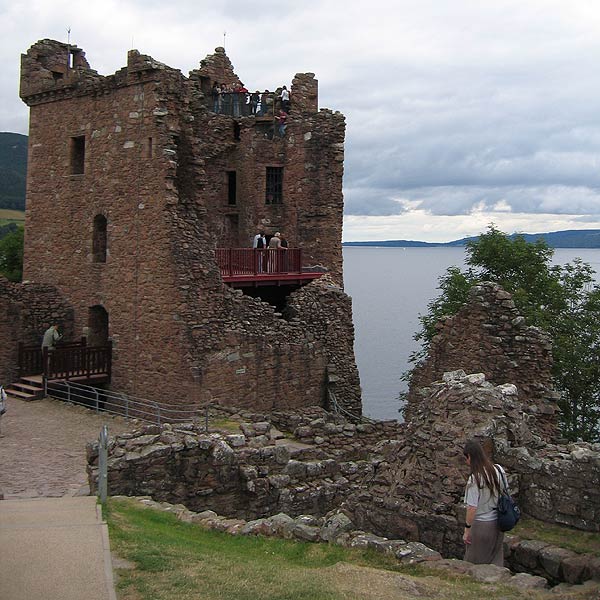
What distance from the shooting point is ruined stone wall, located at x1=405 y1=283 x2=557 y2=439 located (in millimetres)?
17750

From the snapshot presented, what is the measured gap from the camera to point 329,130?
102 ft

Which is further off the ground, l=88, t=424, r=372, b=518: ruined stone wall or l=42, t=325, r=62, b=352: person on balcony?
l=42, t=325, r=62, b=352: person on balcony

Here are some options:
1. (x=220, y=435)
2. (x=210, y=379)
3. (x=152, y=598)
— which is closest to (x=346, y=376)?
(x=210, y=379)

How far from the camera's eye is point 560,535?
10.7 metres

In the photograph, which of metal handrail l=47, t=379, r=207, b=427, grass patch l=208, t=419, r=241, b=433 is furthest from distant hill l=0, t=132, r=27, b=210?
grass patch l=208, t=419, r=241, b=433

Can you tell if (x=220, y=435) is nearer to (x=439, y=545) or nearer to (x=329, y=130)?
(x=439, y=545)

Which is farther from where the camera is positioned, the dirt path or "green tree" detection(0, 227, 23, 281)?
"green tree" detection(0, 227, 23, 281)

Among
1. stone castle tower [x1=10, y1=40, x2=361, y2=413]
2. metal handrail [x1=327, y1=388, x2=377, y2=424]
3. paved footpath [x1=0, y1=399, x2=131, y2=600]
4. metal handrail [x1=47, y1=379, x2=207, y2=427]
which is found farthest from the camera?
metal handrail [x1=327, y1=388, x2=377, y2=424]

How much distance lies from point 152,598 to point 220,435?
27.4 ft

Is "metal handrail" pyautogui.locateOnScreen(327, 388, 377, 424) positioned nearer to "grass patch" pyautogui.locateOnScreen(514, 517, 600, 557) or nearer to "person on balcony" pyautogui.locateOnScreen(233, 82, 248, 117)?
"person on balcony" pyautogui.locateOnScreen(233, 82, 248, 117)

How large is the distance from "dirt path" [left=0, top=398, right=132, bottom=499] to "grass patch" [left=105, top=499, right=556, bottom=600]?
398cm

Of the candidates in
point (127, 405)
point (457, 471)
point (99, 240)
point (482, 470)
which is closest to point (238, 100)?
point (99, 240)

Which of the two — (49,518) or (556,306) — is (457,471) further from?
(556,306)

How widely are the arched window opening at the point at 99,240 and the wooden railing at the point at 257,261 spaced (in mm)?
4131
